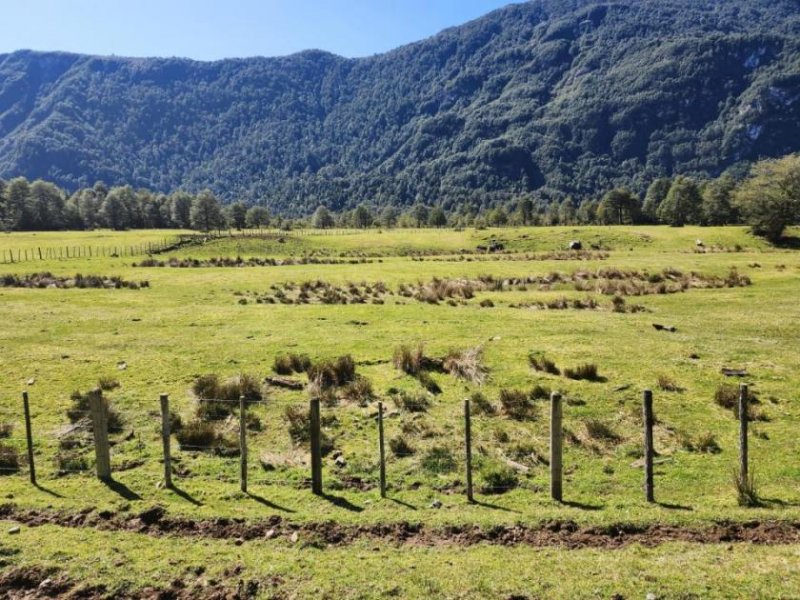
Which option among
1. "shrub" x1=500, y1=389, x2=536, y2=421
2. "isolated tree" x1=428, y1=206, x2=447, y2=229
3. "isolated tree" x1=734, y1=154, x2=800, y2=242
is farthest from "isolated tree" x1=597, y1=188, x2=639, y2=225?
"shrub" x1=500, y1=389, x2=536, y2=421

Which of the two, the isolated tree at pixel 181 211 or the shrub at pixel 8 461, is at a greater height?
the isolated tree at pixel 181 211

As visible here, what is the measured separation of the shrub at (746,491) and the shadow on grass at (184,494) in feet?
36.6

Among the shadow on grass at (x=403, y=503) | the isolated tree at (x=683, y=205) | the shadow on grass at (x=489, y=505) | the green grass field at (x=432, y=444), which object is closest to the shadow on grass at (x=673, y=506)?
the green grass field at (x=432, y=444)

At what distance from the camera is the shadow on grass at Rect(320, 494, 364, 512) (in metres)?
12.0

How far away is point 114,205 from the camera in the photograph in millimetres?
160125

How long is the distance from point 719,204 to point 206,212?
127012 mm

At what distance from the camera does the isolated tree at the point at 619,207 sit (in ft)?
488

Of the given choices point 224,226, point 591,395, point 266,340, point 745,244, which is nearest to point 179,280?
point 266,340

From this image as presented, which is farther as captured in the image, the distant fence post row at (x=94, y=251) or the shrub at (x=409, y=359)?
the distant fence post row at (x=94, y=251)

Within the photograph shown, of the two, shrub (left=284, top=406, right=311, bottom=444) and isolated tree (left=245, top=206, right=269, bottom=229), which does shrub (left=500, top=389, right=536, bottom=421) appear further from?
isolated tree (left=245, top=206, right=269, bottom=229)

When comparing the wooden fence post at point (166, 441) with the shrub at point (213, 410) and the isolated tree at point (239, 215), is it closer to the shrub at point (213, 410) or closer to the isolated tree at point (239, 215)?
the shrub at point (213, 410)

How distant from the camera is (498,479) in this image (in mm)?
13234

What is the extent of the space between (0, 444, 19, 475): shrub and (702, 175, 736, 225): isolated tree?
5233 inches

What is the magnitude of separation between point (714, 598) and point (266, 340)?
69.8ft
